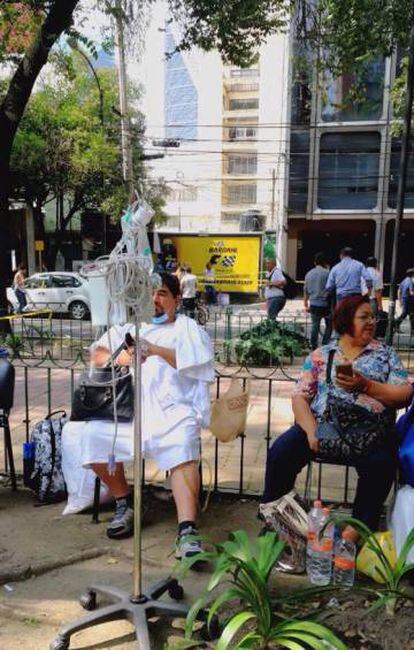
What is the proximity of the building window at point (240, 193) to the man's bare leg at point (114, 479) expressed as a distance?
148 feet

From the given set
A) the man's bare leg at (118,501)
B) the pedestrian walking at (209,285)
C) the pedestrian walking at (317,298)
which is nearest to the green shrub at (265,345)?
the pedestrian walking at (317,298)

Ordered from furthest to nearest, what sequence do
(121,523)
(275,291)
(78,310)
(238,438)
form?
(78,310) → (275,291) → (238,438) → (121,523)

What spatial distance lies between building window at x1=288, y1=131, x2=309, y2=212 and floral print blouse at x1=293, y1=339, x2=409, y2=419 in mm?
23102

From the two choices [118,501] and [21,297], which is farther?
[21,297]

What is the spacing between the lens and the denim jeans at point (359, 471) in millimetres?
2656

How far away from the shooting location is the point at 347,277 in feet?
27.9

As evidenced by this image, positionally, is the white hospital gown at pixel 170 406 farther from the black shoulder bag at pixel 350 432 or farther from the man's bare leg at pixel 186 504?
the black shoulder bag at pixel 350 432

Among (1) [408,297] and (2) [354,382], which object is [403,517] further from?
(1) [408,297]

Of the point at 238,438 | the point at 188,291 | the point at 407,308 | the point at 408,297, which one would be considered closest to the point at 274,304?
the point at 408,297

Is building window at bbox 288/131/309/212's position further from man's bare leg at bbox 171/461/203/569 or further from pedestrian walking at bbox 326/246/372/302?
man's bare leg at bbox 171/461/203/569

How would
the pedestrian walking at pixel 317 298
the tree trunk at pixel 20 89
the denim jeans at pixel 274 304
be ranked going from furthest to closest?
the denim jeans at pixel 274 304 < the pedestrian walking at pixel 317 298 < the tree trunk at pixel 20 89

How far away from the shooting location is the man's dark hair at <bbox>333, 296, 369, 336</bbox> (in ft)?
9.37

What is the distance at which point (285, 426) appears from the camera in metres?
5.15

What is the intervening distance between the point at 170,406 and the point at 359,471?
103 cm
